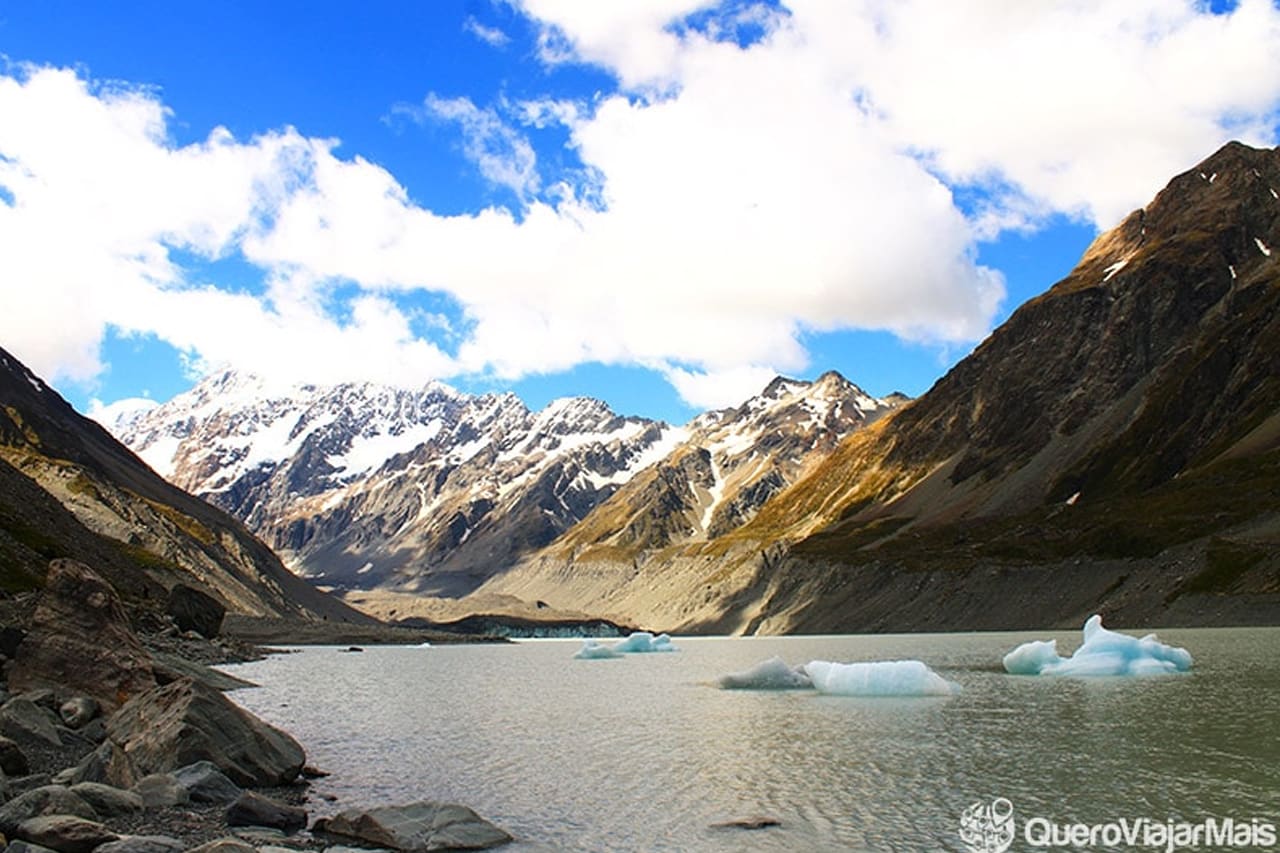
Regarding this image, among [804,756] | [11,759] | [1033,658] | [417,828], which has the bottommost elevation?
[11,759]

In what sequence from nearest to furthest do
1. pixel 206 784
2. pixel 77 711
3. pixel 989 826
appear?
pixel 989 826
pixel 206 784
pixel 77 711

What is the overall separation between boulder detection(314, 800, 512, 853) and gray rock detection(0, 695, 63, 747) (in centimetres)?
1273

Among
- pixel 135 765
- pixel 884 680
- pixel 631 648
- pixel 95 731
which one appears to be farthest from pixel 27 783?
pixel 631 648

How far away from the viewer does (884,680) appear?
57594 mm

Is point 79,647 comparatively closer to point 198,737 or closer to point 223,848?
point 198,737

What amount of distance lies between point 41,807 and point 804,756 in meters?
24.5

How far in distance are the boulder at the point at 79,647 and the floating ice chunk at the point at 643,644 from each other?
101m

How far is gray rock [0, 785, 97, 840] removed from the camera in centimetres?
2119

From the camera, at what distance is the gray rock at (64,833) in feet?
65.7

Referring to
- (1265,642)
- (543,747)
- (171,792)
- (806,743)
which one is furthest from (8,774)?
(1265,642)

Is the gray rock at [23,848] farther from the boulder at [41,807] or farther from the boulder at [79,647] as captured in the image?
the boulder at [79,647]

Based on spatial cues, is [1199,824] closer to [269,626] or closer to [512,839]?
[512,839]

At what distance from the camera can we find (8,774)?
2803 cm

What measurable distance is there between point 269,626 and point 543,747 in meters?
162
